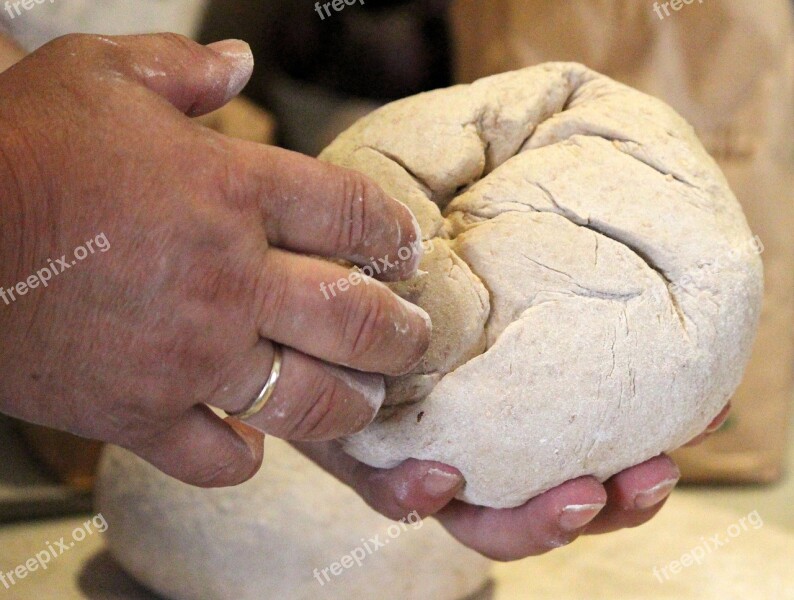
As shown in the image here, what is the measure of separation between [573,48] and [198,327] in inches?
72.5

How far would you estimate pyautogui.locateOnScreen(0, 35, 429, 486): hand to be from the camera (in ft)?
3.45

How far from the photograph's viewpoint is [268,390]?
1167mm

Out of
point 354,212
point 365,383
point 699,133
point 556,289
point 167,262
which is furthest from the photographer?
point 699,133

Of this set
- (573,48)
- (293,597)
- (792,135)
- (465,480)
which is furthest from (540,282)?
(792,135)

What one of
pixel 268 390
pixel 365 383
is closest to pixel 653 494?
pixel 365 383

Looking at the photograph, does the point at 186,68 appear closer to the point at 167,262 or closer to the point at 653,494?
the point at 167,262

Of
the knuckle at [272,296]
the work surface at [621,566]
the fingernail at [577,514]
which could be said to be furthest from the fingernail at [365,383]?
the work surface at [621,566]

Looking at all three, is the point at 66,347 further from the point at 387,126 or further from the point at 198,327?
the point at 387,126

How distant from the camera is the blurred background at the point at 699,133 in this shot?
2.16 metres

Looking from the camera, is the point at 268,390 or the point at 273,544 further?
the point at 273,544

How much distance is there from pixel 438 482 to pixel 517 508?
0.20m

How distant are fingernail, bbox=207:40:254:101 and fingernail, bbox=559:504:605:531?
870 mm

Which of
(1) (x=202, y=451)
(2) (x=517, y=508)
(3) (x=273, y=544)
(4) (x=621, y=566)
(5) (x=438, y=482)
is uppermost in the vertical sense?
(1) (x=202, y=451)

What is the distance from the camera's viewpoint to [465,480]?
146 cm
